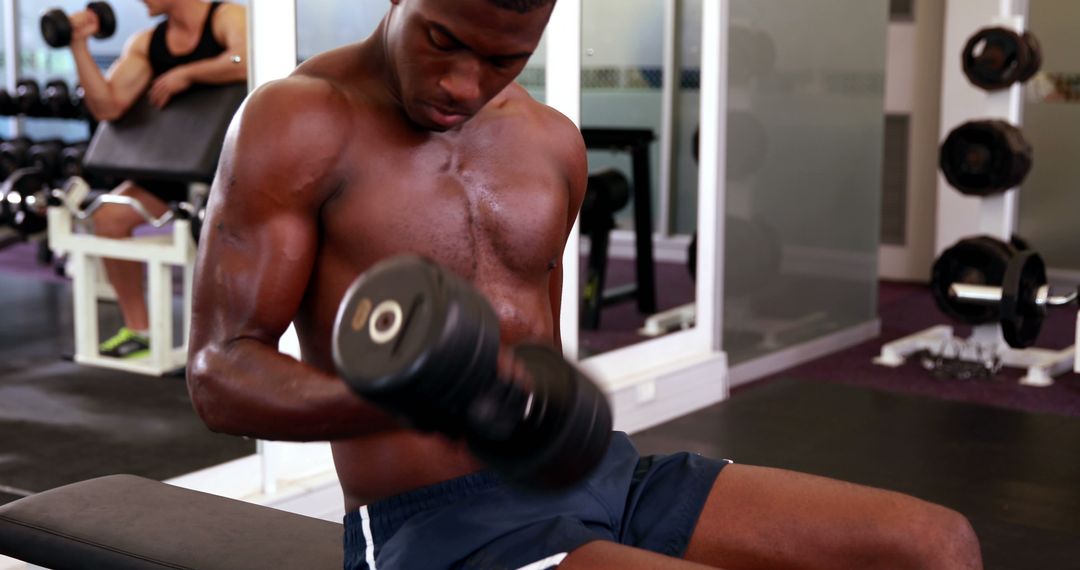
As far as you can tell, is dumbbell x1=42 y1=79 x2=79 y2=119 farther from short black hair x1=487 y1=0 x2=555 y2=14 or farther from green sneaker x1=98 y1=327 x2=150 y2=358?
short black hair x1=487 y1=0 x2=555 y2=14

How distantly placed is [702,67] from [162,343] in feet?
6.09

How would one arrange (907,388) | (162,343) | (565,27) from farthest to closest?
(907,388) → (162,343) → (565,27)

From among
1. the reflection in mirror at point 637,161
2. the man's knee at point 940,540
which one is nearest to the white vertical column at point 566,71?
the reflection in mirror at point 637,161

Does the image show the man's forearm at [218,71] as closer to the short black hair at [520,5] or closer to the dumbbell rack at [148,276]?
the dumbbell rack at [148,276]

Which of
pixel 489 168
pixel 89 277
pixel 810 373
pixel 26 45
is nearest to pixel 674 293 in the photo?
pixel 810 373

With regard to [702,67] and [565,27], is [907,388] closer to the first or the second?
[702,67]

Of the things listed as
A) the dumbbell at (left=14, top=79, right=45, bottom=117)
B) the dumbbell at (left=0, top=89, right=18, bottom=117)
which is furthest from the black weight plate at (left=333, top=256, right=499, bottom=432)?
the dumbbell at (left=0, top=89, right=18, bottom=117)

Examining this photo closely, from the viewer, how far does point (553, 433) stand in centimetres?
90

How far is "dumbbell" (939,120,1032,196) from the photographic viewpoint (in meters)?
4.25

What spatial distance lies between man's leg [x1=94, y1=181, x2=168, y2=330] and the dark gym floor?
24cm

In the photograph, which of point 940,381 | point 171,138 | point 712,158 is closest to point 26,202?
point 171,138

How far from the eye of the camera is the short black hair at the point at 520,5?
3.55 feet

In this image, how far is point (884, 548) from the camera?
1.21 m

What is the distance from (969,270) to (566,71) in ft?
5.91
